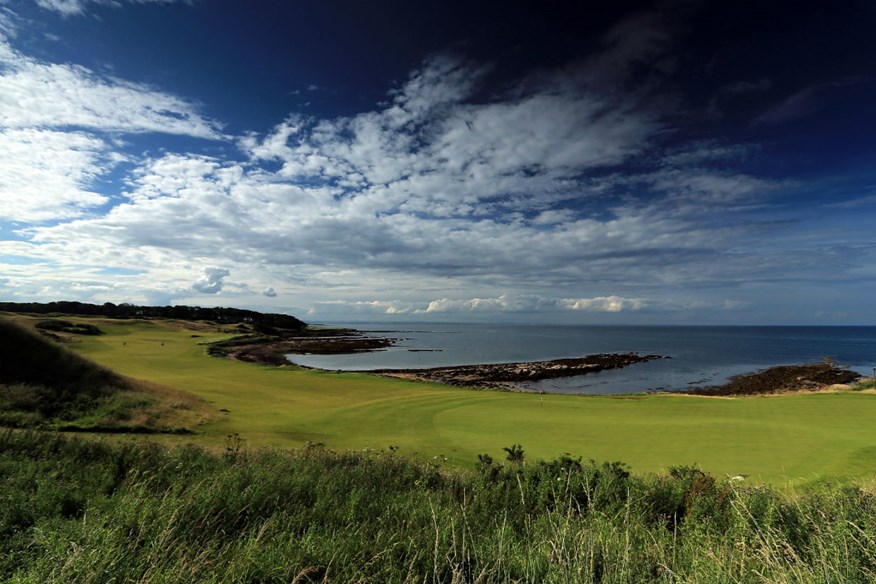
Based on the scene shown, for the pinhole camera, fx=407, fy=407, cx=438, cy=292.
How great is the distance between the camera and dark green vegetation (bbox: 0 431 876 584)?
3.51 meters

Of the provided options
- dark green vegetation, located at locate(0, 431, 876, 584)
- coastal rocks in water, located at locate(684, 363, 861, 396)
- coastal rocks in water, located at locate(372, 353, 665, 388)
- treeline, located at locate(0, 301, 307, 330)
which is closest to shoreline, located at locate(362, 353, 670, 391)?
coastal rocks in water, located at locate(372, 353, 665, 388)

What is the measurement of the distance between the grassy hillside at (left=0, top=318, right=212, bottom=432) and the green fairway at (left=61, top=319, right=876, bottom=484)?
1.89 meters

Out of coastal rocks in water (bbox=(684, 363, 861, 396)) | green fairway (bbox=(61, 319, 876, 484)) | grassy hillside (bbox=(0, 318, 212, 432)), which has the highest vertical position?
grassy hillside (bbox=(0, 318, 212, 432))

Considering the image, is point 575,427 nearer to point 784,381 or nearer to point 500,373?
point 500,373

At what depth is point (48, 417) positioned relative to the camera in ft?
40.1

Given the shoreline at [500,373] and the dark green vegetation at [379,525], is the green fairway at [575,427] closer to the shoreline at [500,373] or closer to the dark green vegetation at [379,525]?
the dark green vegetation at [379,525]

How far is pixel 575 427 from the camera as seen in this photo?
15.8 meters

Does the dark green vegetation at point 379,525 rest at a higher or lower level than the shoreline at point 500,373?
higher

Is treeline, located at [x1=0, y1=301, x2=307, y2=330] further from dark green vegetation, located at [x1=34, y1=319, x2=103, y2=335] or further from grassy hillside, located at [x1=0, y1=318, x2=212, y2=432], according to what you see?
grassy hillside, located at [x1=0, y1=318, x2=212, y2=432]

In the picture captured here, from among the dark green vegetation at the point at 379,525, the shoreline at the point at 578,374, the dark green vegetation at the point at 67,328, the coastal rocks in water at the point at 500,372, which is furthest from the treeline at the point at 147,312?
the dark green vegetation at the point at 379,525

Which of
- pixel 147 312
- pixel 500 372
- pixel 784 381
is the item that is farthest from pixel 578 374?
pixel 147 312

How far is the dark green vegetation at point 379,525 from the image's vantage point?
351 centimetres

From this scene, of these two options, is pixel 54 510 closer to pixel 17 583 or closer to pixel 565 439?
→ pixel 17 583

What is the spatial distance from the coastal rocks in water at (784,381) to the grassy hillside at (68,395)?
3972 centimetres
